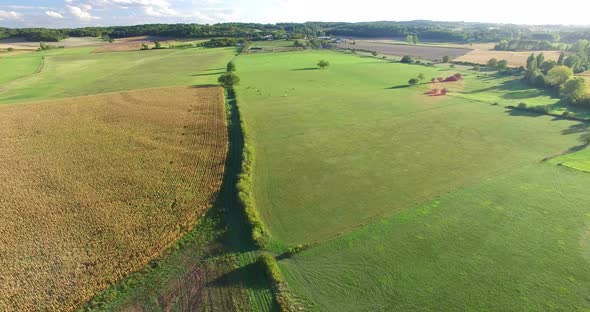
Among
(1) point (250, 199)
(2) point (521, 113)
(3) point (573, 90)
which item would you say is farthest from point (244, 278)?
(3) point (573, 90)

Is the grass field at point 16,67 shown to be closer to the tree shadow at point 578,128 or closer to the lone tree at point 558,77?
the tree shadow at point 578,128

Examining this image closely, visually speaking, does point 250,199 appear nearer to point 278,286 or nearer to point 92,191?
point 278,286

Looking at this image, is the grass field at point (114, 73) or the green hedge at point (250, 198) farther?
the grass field at point (114, 73)

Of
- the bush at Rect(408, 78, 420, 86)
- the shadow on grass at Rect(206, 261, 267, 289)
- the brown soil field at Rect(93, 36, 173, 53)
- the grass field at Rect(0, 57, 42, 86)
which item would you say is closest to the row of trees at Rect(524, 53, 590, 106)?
the bush at Rect(408, 78, 420, 86)

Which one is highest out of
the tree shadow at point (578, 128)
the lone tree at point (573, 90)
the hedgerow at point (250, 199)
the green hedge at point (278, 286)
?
the lone tree at point (573, 90)

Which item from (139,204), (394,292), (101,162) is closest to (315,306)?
(394,292)

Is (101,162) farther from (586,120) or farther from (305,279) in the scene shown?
(586,120)

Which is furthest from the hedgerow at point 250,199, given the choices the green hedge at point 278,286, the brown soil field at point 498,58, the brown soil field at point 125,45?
the brown soil field at point 125,45
